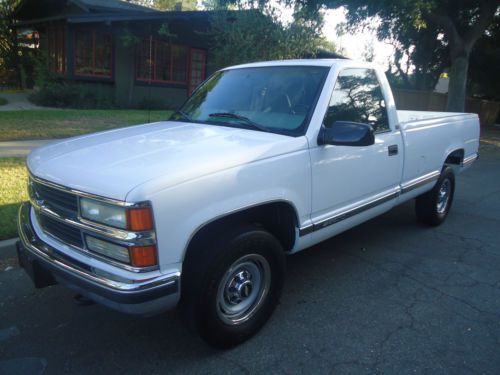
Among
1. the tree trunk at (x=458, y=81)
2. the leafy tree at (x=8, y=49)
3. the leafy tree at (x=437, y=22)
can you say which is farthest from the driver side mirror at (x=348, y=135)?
the leafy tree at (x=8, y=49)

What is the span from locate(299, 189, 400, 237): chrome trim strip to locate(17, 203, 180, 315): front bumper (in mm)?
1234

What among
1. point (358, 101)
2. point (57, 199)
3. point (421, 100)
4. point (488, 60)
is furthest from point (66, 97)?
point (488, 60)

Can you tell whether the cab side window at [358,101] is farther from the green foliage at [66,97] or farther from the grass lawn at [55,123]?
the green foliage at [66,97]

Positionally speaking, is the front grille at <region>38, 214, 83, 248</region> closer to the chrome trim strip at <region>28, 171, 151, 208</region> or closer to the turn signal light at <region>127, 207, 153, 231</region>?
the chrome trim strip at <region>28, 171, 151, 208</region>

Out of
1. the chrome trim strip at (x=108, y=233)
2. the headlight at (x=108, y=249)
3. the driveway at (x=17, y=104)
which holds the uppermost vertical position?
the driveway at (x=17, y=104)

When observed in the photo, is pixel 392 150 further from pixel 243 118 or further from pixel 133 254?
pixel 133 254

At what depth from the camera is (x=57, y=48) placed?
1694 cm

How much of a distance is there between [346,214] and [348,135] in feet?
2.70

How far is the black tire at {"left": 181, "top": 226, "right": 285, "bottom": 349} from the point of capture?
265 cm

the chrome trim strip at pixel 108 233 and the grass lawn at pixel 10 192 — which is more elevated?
the chrome trim strip at pixel 108 233

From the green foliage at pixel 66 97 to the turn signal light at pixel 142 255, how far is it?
13740 mm

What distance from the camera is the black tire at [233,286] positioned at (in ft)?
8.70

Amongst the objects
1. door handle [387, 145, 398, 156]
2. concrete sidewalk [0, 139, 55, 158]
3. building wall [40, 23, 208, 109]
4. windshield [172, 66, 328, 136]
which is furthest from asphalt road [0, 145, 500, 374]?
building wall [40, 23, 208, 109]

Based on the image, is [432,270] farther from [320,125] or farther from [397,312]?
[320,125]
